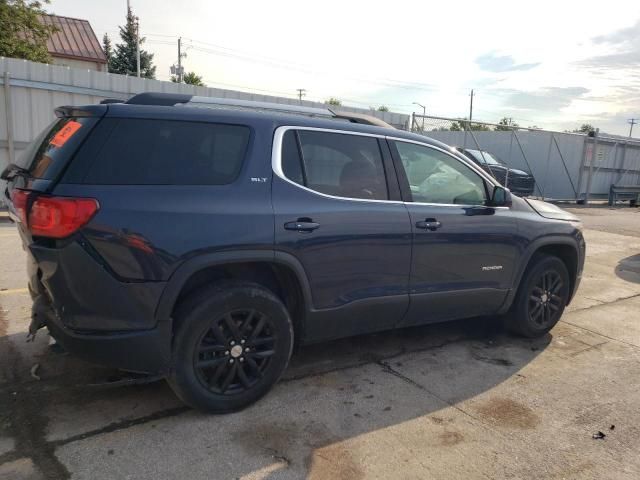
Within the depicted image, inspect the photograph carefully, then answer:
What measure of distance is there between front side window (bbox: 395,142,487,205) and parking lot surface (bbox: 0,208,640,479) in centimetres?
136

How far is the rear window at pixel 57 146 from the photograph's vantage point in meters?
2.81

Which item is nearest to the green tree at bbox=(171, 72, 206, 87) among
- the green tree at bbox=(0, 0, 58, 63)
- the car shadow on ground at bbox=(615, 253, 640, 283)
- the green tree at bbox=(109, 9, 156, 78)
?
the green tree at bbox=(109, 9, 156, 78)

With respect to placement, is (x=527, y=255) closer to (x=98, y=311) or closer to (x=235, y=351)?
(x=235, y=351)

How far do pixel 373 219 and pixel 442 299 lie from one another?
101 cm

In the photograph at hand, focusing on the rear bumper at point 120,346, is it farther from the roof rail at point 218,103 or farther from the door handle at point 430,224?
the door handle at point 430,224

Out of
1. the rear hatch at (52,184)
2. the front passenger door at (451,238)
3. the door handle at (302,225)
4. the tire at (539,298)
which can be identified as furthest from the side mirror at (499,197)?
the rear hatch at (52,184)

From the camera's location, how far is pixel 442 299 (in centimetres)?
411

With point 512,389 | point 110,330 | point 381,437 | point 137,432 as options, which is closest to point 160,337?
point 110,330

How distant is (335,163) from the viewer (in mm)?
3582

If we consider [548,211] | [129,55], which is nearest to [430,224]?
[548,211]

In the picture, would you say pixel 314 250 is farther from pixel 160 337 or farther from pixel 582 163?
pixel 582 163

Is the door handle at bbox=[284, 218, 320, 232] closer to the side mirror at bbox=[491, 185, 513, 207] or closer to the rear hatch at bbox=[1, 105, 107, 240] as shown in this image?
the rear hatch at bbox=[1, 105, 107, 240]

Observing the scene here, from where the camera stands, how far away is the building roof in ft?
112

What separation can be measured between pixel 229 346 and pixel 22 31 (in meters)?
25.1
